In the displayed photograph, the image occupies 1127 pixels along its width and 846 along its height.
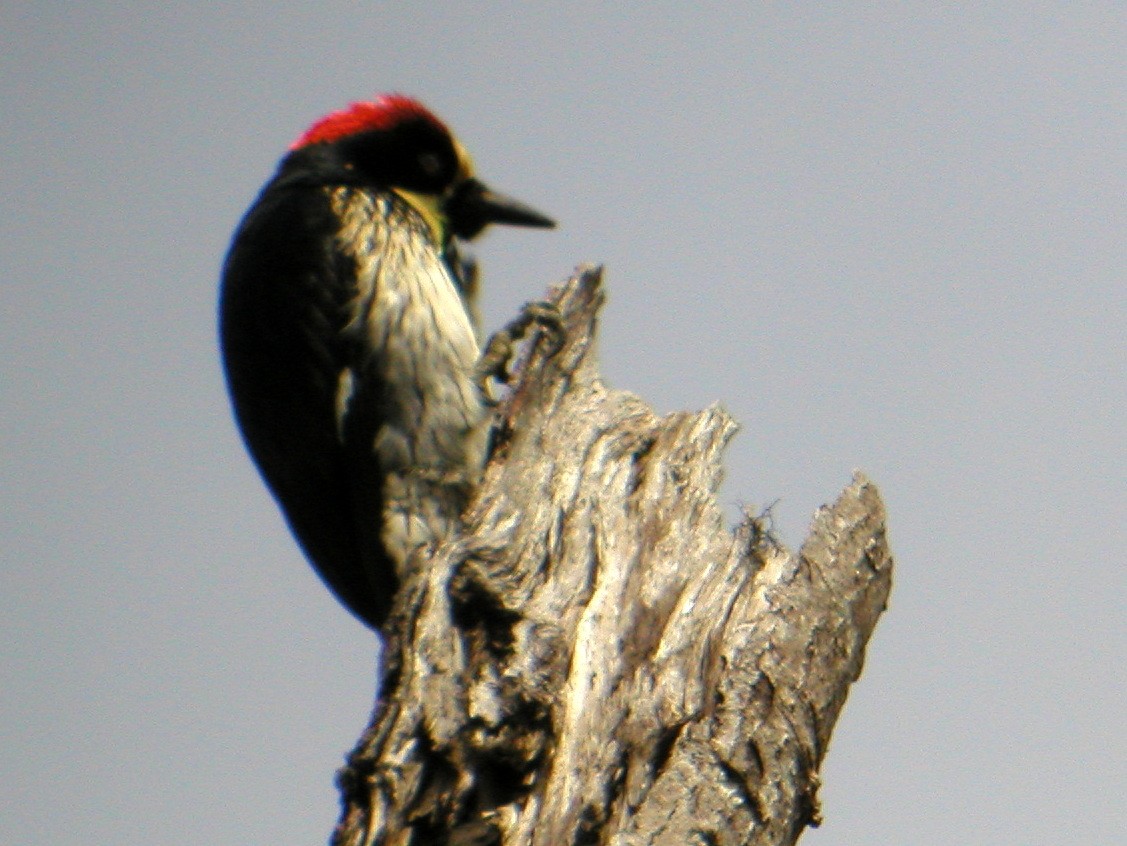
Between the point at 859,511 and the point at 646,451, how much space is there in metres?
0.51

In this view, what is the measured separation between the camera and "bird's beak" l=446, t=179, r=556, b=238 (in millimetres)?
5023

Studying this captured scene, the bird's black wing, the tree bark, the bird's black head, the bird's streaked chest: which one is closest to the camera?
the tree bark

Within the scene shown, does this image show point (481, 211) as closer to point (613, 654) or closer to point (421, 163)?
point (421, 163)

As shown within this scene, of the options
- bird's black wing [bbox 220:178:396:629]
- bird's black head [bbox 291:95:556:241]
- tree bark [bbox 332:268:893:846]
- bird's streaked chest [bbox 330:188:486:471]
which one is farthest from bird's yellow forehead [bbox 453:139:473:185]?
tree bark [bbox 332:268:893:846]

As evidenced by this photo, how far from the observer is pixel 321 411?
4.11 m

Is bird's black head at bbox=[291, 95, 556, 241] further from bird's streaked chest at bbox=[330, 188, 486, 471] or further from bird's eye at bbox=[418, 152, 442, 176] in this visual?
bird's streaked chest at bbox=[330, 188, 486, 471]

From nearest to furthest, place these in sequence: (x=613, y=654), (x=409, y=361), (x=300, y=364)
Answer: (x=613, y=654) → (x=409, y=361) → (x=300, y=364)

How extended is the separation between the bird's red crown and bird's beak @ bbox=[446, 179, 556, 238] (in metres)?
0.26

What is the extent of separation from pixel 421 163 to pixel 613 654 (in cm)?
282

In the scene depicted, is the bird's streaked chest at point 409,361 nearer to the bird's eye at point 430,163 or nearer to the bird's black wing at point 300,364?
the bird's black wing at point 300,364

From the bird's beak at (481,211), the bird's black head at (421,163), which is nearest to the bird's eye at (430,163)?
the bird's black head at (421,163)

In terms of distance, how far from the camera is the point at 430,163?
498cm

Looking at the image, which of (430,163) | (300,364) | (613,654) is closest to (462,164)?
(430,163)

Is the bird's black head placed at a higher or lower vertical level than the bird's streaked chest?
higher
